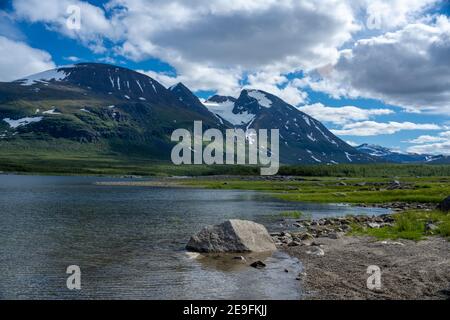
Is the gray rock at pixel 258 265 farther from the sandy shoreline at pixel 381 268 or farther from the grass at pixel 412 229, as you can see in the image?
the grass at pixel 412 229

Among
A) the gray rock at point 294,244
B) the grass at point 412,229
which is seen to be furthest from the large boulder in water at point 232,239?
the grass at point 412,229

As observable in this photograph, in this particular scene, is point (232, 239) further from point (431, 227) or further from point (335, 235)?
point (431, 227)

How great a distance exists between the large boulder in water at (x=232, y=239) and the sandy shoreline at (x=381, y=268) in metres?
2.62

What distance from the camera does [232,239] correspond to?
38.5 meters

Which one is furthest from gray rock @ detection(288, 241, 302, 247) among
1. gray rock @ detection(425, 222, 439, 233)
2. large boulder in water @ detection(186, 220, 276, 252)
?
gray rock @ detection(425, 222, 439, 233)

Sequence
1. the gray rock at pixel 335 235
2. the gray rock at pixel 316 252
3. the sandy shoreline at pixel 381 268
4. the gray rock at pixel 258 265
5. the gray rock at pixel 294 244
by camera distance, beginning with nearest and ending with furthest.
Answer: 1. the sandy shoreline at pixel 381 268
2. the gray rock at pixel 258 265
3. the gray rock at pixel 316 252
4. the gray rock at pixel 294 244
5. the gray rock at pixel 335 235

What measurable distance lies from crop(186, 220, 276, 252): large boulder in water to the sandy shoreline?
8.61ft

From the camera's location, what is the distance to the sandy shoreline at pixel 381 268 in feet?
77.0

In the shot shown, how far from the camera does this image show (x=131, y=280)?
91.3ft

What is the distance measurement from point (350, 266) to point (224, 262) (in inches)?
373

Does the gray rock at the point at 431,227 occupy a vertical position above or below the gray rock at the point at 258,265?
above

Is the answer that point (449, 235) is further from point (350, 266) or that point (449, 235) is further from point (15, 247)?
point (15, 247)

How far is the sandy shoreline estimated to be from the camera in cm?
2348

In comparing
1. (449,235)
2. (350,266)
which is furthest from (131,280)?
(449,235)
